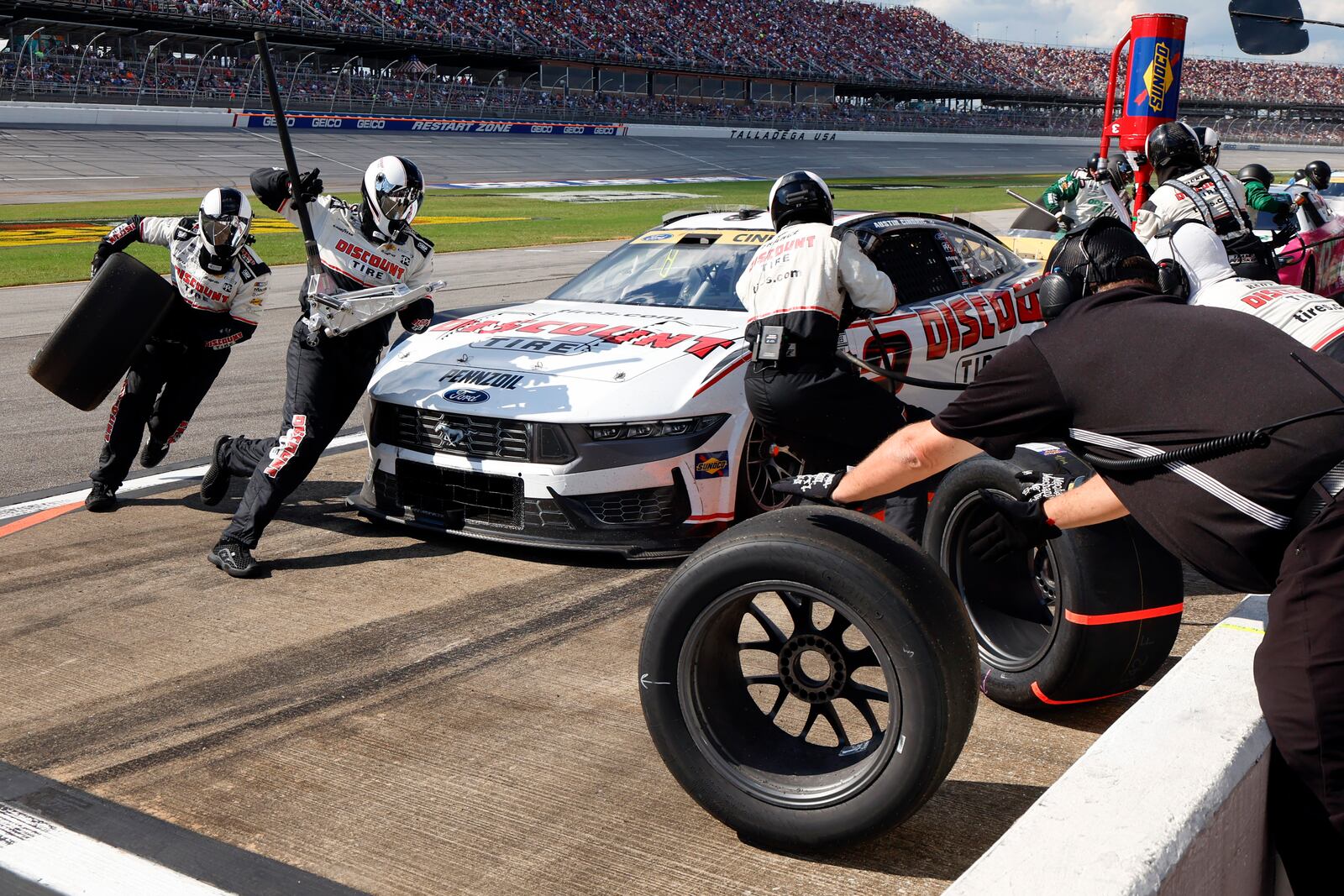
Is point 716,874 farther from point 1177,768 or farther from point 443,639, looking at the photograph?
point 443,639

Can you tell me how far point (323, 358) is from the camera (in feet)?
19.0

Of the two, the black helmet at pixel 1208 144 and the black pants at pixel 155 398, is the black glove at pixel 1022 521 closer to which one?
the black helmet at pixel 1208 144

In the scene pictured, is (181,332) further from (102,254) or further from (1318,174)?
(1318,174)

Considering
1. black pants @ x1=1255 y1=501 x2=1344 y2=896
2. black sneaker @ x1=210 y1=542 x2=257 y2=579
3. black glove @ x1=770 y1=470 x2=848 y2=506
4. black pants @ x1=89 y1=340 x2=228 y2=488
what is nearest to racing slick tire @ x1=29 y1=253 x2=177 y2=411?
black pants @ x1=89 y1=340 x2=228 y2=488


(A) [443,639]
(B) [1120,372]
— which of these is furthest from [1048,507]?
(A) [443,639]

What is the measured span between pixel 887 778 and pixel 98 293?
4830 millimetres

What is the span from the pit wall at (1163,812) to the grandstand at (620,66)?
45.5m

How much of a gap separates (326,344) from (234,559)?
1.06 metres

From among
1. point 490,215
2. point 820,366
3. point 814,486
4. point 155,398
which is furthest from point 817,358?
point 490,215

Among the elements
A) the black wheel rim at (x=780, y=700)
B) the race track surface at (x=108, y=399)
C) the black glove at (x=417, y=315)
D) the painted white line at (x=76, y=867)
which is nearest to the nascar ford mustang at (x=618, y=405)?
the black glove at (x=417, y=315)

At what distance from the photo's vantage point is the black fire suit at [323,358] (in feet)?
18.6

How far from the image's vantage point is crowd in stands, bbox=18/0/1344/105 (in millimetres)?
51938

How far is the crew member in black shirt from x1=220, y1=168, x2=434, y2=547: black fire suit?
3.47 m

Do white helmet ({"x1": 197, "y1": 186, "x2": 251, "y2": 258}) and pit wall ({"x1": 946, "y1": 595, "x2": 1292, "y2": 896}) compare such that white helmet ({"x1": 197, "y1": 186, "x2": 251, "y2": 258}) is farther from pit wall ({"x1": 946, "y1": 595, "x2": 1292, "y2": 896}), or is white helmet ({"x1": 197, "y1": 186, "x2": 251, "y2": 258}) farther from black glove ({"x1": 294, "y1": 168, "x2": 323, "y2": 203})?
pit wall ({"x1": 946, "y1": 595, "x2": 1292, "y2": 896})
